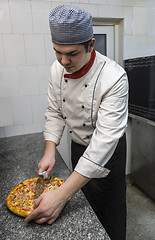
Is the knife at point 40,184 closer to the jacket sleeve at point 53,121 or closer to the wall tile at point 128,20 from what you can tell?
the jacket sleeve at point 53,121

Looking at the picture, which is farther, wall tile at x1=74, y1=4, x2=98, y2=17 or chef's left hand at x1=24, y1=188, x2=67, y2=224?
wall tile at x1=74, y1=4, x2=98, y2=17

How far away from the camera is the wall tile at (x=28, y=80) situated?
197cm

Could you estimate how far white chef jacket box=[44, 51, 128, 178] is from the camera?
37.0 inches

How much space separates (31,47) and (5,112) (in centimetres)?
70

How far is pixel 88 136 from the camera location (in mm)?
1257

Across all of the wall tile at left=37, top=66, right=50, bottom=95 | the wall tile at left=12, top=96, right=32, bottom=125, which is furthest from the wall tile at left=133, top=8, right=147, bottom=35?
the wall tile at left=12, top=96, right=32, bottom=125

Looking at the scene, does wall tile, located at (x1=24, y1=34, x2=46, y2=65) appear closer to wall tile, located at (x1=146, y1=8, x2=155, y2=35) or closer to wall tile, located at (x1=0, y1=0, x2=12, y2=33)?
wall tile, located at (x1=0, y1=0, x2=12, y2=33)

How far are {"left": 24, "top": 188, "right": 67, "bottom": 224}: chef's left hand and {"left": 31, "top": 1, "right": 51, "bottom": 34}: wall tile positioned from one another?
1634 mm

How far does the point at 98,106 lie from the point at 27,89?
114cm

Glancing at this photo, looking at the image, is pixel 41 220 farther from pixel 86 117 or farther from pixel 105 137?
pixel 86 117

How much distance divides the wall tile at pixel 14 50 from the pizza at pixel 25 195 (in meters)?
1.26

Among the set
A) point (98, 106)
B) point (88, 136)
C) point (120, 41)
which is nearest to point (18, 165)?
point (88, 136)

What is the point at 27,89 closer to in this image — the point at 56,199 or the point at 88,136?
the point at 88,136

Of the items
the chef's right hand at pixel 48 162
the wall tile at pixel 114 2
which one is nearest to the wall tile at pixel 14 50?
the wall tile at pixel 114 2
